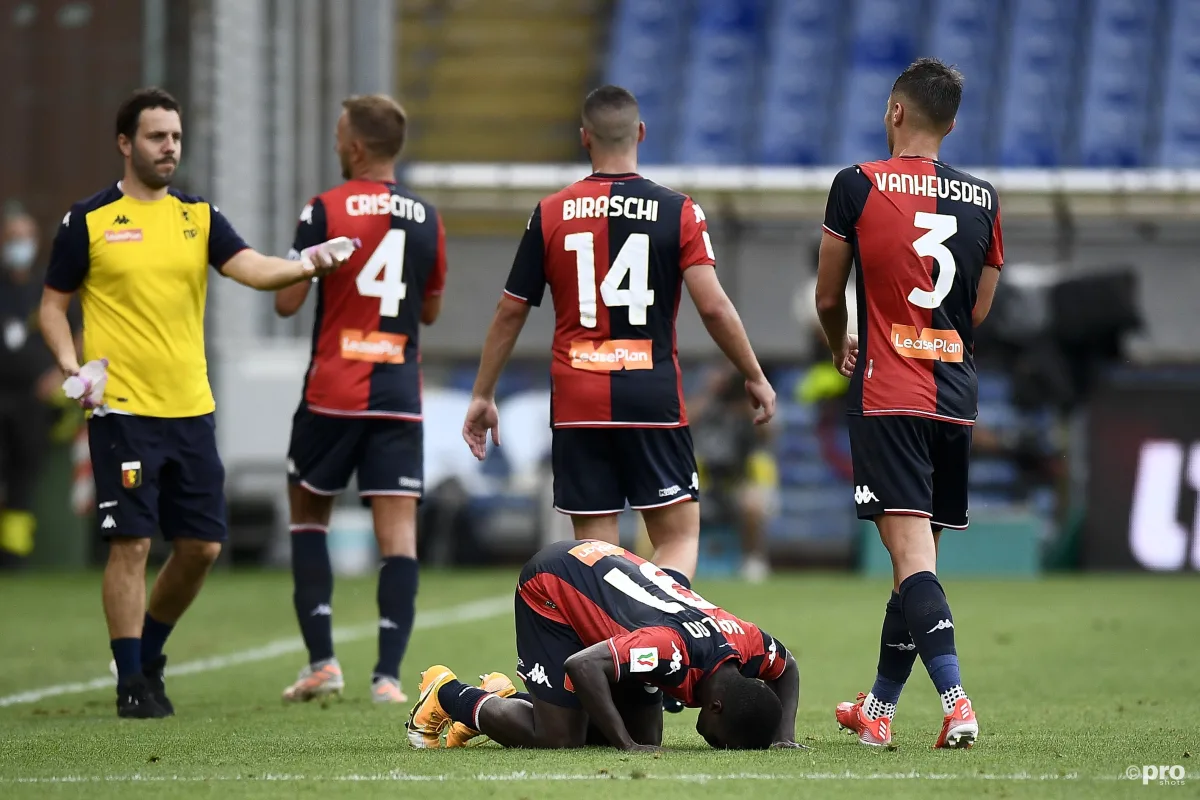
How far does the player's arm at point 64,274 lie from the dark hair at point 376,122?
1.11 metres

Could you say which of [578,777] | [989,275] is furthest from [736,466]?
[578,777]

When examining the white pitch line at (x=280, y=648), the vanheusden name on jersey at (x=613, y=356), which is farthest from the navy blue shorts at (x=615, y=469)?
the white pitch line at (x=280, y=648)

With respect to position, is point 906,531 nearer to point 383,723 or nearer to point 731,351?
point 731,351

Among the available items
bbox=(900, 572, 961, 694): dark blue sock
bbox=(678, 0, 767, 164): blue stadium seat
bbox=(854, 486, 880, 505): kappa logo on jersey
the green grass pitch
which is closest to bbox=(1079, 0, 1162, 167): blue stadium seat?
bbox=(678, 0, 767, 164): blue stadium seat

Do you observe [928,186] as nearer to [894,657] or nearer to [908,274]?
[908,274]

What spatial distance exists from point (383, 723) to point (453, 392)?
1250 cm

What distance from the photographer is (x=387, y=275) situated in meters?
7.05

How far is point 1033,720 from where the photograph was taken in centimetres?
591

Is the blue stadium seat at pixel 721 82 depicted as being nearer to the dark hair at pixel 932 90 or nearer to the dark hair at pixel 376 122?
the dark hair at pixel 376 122

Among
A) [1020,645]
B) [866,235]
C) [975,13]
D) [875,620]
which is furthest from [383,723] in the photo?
[975,13]

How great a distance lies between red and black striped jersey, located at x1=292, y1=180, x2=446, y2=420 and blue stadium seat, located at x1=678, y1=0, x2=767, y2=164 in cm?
1553

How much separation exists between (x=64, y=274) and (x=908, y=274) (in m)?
3.00

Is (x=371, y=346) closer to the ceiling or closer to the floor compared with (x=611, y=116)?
closer to the floor

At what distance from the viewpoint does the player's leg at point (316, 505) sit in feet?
22.9
